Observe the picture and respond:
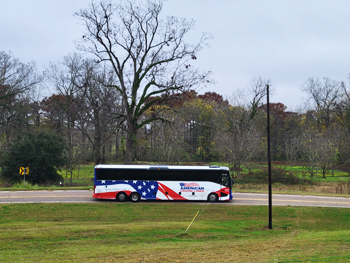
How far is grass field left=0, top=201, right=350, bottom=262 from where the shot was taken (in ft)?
44.5

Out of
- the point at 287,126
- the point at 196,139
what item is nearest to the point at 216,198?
the point at 196,139

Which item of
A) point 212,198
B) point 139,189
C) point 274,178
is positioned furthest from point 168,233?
point 274,178

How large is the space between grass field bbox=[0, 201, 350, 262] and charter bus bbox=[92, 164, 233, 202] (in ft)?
3.07

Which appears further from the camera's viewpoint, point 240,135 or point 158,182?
point 240,135

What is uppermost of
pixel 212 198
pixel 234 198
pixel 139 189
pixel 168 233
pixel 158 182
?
pixel 158 182

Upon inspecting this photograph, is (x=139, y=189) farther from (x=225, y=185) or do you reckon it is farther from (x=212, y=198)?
(x=225, y=185)

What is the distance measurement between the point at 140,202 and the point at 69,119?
3853 centimetres

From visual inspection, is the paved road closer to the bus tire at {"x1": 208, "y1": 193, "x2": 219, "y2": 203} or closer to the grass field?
the bus tire at {"x1": 208, "y1": 193, "x2": 219, "y2": 203}

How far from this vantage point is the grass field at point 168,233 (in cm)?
1355

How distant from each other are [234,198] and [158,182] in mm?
7046

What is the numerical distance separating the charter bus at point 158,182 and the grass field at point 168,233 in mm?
935

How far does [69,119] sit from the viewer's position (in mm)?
61875

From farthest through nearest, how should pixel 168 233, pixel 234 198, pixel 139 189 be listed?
pixel 234 198
pixel 139 189
pixel 168 233

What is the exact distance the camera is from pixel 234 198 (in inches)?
1193
